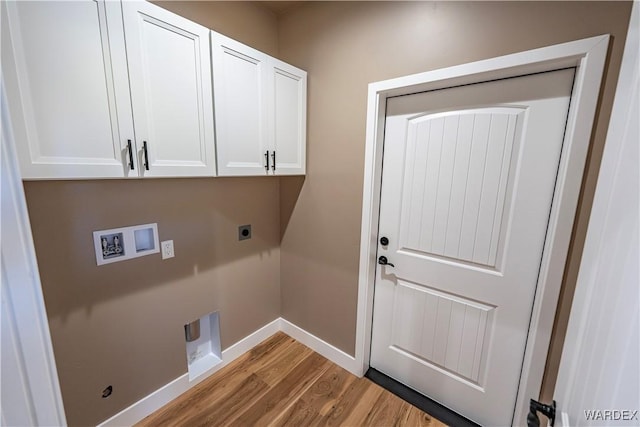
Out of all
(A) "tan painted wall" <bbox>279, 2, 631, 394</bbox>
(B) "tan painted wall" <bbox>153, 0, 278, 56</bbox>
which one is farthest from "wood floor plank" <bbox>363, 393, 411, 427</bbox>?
(B) "tan painted wall" <bbox>153, 0, 278, 56</bbox>

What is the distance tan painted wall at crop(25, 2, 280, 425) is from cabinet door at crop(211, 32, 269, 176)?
1.09 feet

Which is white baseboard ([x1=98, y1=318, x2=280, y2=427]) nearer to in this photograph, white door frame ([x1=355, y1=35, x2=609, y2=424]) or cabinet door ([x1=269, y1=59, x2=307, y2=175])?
cabinet door ([x1=269, y1=59, x2=307, y2=175])

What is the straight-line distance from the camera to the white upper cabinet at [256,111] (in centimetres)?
141

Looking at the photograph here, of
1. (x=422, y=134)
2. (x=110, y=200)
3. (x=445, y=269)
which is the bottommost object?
(x=445, y=269)

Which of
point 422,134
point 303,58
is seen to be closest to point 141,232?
point 303,58

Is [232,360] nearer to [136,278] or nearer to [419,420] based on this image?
[136,278]

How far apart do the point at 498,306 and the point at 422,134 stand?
1037 millimetres

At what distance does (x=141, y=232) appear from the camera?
1.47 metres

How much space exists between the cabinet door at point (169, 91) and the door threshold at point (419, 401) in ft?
5.94

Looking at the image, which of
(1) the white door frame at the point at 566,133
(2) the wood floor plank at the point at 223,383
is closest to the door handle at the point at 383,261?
(1) the white door frame at the point at 566,133

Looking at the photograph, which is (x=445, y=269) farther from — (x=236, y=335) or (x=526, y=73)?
(x=236, y=335)

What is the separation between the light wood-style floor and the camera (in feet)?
5.22

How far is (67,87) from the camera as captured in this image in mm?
954

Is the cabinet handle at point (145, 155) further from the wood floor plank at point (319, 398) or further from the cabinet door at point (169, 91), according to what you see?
the wood floor plank at point (319, 398)
